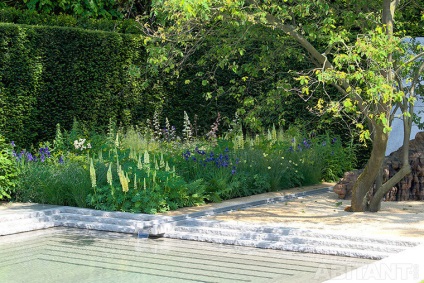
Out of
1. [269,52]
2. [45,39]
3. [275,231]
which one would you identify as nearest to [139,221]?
[275,231]

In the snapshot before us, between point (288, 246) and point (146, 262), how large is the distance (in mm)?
1685

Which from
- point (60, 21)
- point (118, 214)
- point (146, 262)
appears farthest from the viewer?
point (60, 21)

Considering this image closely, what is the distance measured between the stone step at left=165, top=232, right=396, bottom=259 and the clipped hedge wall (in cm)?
513

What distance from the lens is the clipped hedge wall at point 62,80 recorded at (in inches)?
510

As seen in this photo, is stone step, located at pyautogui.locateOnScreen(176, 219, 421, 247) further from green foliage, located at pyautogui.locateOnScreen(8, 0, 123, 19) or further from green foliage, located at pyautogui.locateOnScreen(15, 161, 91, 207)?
green foliage, located at pyautogui.locateOnScreen(8, 0, 123, 19)

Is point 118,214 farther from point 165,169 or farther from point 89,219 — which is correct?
point 165,169

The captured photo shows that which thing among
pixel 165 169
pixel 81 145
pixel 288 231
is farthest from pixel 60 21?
pixel 288 231

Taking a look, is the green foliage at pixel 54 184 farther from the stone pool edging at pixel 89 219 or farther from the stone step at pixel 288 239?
the stone step at pixel 288 239

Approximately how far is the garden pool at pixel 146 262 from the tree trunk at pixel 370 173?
93.7 inches

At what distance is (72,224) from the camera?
9656mm

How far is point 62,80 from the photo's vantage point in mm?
13969

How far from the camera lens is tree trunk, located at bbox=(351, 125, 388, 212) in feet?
31.3

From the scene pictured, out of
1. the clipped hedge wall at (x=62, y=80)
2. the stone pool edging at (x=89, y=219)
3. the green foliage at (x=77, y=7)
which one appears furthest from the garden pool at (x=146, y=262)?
the green foliage at (x=77, y=7)

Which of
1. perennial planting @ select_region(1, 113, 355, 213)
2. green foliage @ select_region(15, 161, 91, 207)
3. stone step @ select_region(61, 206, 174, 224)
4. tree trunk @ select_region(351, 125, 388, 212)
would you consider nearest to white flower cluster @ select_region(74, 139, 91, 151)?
perennial planting @ select_region(1, 113, 355, 213)
